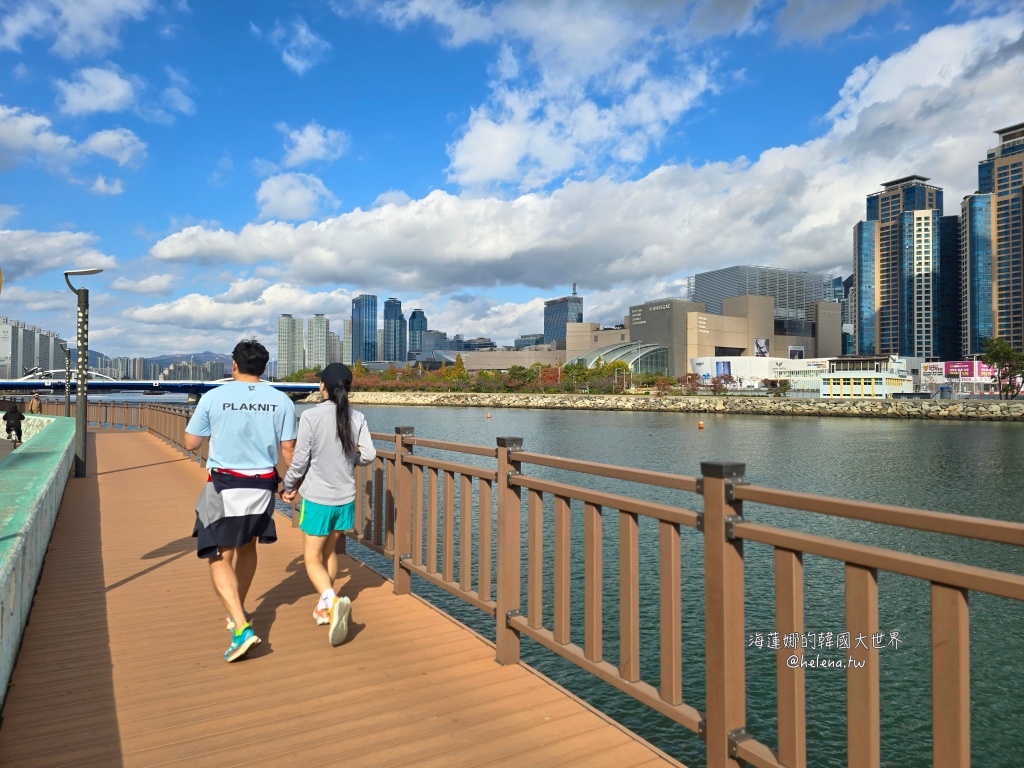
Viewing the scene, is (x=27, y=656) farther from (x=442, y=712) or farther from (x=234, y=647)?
(x=442, y=712)

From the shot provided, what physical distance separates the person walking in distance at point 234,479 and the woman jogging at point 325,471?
0.86 ft

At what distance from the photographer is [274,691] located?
3348 mm

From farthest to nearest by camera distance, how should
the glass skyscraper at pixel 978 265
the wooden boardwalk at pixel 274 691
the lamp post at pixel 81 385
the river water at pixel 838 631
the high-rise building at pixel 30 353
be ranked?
1. the glass skyscraper at pixel 978 265
2. the high-rise building at pixel 30 353
3. the lamp post at pixel 81 385
4. the river water at pixel 838 631
5. the wooden boardwalk at pixel 274 691

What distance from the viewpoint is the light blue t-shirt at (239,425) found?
12.4 feet

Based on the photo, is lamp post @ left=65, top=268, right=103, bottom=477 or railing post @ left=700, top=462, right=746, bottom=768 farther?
lamp post @ left=65, top=268, right=103, bottom=477

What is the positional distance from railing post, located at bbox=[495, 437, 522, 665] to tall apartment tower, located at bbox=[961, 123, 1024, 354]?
16922 cm

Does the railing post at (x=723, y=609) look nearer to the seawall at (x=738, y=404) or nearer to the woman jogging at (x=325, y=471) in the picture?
the woman jogging at (x=325, y=471)

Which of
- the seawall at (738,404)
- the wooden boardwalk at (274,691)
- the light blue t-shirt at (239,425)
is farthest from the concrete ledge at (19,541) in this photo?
the seawall at (738,404)

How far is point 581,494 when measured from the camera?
120 inches

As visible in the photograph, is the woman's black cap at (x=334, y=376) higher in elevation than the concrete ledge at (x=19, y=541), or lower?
higher

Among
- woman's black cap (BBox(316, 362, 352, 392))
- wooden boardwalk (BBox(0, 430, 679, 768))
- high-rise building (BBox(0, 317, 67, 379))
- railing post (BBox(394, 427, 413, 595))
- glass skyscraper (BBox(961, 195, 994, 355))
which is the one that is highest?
glass skyscraper (BBox(961, 195, 994, 355))

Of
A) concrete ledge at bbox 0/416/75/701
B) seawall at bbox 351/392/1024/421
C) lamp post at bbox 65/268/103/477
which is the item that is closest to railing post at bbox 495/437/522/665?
concrete ledge at bbox 0/416/75/701

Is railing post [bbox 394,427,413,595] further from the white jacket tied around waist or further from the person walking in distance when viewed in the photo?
the person walking in distance

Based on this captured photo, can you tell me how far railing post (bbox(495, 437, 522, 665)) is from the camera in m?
3.65
